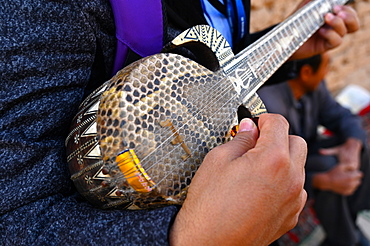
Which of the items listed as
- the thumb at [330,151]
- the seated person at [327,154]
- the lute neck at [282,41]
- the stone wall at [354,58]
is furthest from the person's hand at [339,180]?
the stone wall at [354,58]

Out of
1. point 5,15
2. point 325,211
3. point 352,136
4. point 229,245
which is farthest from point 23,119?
point 352,136

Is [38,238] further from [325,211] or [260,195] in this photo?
[325,211]

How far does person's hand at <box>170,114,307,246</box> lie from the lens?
51cm

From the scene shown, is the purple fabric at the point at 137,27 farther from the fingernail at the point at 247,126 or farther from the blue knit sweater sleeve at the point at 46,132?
the fingernail at the point at 247,126

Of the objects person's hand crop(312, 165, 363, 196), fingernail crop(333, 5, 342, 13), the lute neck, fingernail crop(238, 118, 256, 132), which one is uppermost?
fingernail crop(238, 118, 256, 132)

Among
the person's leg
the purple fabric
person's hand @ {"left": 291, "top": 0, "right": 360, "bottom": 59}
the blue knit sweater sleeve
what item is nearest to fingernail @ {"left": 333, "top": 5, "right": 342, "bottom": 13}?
person's hand @ {"left": 291, "top": 0, "right": 360, "bottom": 59}

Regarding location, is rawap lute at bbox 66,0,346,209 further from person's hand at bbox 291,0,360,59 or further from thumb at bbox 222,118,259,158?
person's hand at bbox 291,0,360,59

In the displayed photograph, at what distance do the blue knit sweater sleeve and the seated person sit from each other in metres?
A: 1.62

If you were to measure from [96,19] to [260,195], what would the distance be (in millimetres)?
464

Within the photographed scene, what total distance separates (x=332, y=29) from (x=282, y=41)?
41cm

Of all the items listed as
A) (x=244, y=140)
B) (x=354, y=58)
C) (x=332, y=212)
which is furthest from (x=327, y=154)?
(x=244, y=140)

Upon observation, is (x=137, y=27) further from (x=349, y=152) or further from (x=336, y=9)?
(x=349, y=152)

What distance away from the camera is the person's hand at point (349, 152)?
2257 mm

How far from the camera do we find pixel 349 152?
2.33 metres
